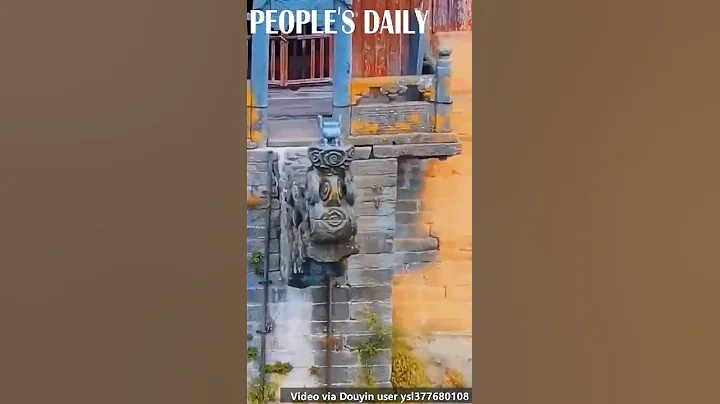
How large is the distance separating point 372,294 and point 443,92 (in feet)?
1.34

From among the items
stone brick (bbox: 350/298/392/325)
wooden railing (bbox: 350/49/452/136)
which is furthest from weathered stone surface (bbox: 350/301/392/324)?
wooden railing (bbox: 350/49/452/136)

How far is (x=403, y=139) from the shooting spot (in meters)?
1.19

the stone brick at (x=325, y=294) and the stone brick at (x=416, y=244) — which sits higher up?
the stone brick at (x=416, y=244)

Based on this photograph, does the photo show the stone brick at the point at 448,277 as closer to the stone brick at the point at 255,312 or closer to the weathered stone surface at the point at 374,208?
the weathered stone surface at the point at 374,208

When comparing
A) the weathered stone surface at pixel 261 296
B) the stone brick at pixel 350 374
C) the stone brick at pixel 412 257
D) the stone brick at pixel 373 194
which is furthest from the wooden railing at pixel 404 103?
the stone brick at pixel 350 374

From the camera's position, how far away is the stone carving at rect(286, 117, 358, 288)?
1.19 meters

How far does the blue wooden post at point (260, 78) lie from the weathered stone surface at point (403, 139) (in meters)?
0.17

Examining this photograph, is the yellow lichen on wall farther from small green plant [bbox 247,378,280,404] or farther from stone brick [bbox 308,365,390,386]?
small green plant [bbox 247,378,280,404]

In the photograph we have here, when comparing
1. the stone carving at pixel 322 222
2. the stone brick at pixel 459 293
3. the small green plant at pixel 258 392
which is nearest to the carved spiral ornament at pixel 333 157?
the stone carving at pixel 322 222

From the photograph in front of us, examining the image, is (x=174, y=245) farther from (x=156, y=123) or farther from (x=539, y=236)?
(x=539, y=236)

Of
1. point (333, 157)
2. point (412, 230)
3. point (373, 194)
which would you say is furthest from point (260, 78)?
point (412, 230)

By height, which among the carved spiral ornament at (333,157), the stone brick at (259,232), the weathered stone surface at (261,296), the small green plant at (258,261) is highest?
the carved spiral ornament at (333,157)

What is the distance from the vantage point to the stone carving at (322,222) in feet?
3.91

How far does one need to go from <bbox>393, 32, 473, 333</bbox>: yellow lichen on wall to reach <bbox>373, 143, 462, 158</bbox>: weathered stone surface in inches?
0.6
